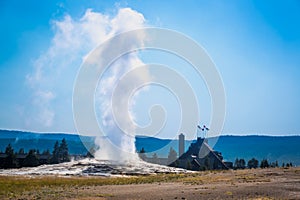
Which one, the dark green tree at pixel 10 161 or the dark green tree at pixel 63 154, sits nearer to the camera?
the dark green tree at pixel 10 161

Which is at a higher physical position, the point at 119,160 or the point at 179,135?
the point at 179,135

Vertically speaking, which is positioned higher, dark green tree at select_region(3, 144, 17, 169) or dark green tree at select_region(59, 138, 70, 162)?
dark green tree at select_region(59, 138, 70, 162)

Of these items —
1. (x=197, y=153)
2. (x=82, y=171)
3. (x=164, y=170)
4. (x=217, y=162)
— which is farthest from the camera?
(x=197, y=153)

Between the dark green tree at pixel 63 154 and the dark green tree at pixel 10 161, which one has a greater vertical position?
the dark green tree at pixel 63 154

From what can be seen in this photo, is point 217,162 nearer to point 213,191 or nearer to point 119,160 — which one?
point 119,160

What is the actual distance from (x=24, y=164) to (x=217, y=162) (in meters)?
63.0

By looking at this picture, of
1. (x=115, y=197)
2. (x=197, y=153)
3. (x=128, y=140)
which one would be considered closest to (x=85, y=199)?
(x=115, y=197)

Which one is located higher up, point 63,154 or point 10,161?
point 63,154

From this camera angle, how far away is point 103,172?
257 ft

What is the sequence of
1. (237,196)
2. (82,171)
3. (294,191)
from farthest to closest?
(82,171) < (294,191) < (237,196)

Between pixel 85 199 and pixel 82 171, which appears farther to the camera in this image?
pixel 82 171

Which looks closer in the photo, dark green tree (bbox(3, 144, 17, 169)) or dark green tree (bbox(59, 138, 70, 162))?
dark green tree (bbox(3, 144, 17, 169))

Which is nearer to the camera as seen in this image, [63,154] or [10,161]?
[10,161]

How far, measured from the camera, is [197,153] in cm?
13725
